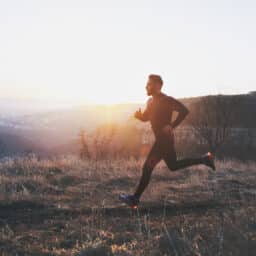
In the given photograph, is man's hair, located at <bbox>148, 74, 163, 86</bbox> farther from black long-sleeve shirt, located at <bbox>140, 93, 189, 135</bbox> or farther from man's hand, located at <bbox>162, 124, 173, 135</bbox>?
man's hand, located at <bbox>162, 124, 173, 135</bbox>

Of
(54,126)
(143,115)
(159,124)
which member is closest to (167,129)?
(159,124)

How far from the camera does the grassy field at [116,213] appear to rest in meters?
4.15

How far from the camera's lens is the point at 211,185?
896 cm

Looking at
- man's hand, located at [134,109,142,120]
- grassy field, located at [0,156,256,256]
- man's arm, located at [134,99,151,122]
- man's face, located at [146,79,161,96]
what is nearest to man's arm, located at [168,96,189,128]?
man's face, located at [146,79,161,96]

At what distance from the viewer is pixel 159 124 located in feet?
21.2

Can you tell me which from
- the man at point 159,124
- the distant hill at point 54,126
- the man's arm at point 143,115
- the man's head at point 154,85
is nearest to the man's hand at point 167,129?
the man at point 159,124

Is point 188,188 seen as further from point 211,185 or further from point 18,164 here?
point 18,164

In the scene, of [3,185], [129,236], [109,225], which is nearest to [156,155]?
[109,225]

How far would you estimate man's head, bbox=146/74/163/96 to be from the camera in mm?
6582

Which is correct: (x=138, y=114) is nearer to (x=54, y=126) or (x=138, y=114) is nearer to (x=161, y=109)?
(x=161, y=109)

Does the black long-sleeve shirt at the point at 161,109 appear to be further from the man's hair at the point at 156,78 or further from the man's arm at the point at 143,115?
the man's hair at the point at 156,78

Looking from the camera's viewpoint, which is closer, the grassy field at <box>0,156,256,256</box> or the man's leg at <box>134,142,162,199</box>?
the grassy field at <box>0,156,256,256</box>

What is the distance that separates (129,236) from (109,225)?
0.66 meters

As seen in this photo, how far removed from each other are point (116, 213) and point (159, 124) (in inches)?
61.2
